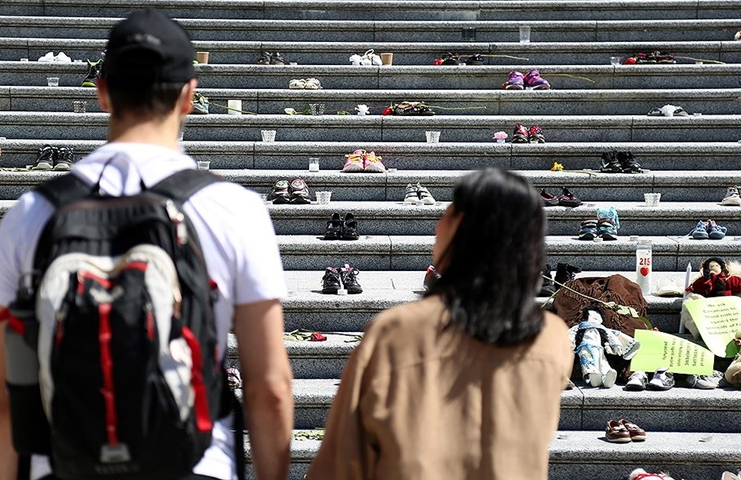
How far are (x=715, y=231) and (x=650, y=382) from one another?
1895 mm

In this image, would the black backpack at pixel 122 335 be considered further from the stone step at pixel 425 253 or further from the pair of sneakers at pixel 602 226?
the pair of sneakers at pixel 602 226

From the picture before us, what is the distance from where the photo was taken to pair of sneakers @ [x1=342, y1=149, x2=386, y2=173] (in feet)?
26.8

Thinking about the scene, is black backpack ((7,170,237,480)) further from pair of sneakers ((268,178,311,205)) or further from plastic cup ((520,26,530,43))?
plastic cup ((520,26,530,43))

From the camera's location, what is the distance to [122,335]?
72.6 inches

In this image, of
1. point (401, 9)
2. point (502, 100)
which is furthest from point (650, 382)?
point (401, 9)

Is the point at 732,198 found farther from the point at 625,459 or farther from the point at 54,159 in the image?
the point at 54,159

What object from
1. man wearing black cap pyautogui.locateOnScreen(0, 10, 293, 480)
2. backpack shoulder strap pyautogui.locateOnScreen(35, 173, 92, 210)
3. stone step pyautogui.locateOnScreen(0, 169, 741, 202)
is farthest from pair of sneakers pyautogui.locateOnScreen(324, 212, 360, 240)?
backpack shoulder strap pyautogui.locateOnScreen(35, 173, 92, 210)

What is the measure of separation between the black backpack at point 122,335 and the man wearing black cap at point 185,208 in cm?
5

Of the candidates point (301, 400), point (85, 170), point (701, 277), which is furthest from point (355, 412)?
point (701, 277)

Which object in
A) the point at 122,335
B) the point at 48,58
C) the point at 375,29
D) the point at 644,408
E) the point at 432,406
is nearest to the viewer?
the point at 122,335

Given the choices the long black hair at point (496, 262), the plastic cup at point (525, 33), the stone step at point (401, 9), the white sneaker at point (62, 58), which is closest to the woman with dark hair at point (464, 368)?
the long black hair at point (496, 262)

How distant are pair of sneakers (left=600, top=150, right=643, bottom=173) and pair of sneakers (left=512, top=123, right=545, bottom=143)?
0.56 meters

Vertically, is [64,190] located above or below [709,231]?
above

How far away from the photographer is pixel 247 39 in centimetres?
1005
